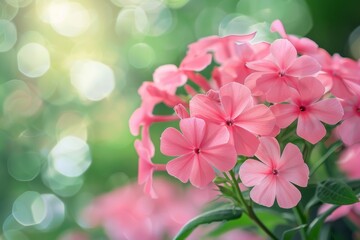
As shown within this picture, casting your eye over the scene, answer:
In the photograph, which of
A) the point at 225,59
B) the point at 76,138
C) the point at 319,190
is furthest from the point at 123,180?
the point at 319,190

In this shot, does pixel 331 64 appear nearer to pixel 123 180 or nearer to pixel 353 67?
pixel 353 67

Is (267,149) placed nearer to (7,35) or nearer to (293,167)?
(293,167)

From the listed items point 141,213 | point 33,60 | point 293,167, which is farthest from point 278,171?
point 33,60

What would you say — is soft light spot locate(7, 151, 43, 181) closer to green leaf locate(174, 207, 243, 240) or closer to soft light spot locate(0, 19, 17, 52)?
soft light spot locate(0, 19, 17, 52)

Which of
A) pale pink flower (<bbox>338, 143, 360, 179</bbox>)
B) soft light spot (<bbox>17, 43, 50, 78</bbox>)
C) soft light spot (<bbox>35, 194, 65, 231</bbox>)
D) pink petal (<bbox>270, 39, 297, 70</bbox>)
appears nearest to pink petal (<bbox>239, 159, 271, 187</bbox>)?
pink petal (<bbox>270, 39, 297, 70</bbox>)

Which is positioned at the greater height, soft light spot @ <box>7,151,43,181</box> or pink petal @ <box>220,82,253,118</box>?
pink petal @ <box>220,82,253,118</box>
